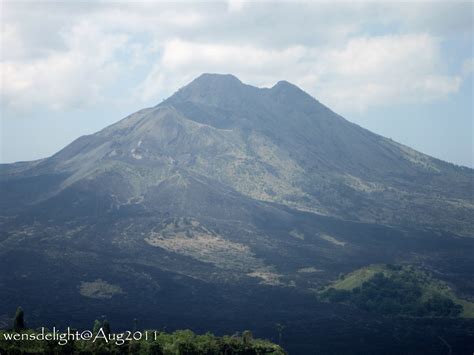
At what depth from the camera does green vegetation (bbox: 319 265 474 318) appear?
3898 inches

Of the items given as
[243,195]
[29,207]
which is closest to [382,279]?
[243,195]

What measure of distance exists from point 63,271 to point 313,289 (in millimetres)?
44716

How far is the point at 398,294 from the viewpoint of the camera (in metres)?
103

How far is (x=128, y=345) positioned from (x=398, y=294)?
194ft

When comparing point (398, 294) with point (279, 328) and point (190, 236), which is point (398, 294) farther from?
point (190, 236)

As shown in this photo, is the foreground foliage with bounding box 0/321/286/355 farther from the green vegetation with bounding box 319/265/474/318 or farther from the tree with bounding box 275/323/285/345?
the green vegetation with bounding box 319/265/474/318

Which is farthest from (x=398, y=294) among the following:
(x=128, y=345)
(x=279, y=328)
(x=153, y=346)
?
(x=128, y=345)

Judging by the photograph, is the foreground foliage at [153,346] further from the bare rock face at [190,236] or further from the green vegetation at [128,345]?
the bare rock face at [190,236]

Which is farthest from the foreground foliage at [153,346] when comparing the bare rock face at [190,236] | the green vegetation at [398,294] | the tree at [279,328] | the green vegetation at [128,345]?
the green vegetation at [398,294]

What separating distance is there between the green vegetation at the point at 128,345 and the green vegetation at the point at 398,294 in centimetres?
4473

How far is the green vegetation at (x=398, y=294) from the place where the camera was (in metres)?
99.0

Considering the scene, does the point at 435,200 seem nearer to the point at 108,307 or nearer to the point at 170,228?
the point at 170,228

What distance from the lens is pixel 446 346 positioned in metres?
82.8

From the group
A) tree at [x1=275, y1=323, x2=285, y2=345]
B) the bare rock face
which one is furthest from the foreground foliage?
the bare rock face
